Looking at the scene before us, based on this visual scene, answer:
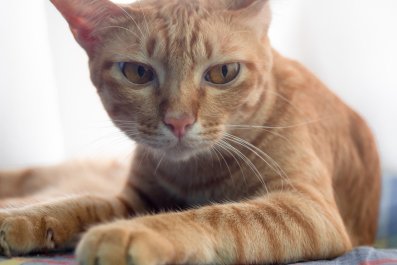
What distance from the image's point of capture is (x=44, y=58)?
99.7 inches

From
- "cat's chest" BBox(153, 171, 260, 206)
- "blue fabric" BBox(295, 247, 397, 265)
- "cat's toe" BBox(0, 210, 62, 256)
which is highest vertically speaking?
"cat's chest" BBox(153, 171, 260, 206)

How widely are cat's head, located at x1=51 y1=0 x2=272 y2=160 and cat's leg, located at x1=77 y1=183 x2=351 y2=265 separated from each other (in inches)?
9.1

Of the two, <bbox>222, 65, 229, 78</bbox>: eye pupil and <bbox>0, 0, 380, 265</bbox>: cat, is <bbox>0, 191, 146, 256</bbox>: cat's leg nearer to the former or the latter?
<bbox>0, 0, 380, 265</bbox>: cat

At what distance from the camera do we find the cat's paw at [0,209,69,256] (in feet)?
4.65

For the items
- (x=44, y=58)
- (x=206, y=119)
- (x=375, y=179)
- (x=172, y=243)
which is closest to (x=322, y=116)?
(x=375, y=179)

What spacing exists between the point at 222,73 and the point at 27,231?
2.12ft

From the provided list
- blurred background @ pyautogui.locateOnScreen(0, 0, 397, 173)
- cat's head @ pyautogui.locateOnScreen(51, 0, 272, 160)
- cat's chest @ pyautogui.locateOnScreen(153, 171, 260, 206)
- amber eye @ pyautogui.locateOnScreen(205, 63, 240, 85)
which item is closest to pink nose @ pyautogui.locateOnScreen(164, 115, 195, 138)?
cat's head @ pyautogui.locateOnScreen(51, 0, 272, 160)

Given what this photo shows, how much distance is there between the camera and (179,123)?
1.37m

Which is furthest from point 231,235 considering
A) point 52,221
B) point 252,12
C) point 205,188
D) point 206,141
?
point 252,12

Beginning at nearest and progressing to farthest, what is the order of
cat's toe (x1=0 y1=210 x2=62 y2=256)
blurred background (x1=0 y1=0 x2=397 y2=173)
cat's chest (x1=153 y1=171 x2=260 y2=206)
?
cat's toe (x1=0 y1=210 x2=62 y2=256) → cat's chest (x1=153 y1=171 x2=260 y2=206) → blurred background (x1=0 y1=0 x2=397 y2=173)

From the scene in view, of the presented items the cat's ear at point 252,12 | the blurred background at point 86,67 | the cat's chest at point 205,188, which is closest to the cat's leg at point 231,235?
the cat's chest at point 205,188

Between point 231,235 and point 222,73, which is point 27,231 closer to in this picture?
point 231,235

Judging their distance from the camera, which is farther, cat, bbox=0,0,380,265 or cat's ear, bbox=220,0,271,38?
cat's ear, bbox=220,0,271,38

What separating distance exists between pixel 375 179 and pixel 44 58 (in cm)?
150
